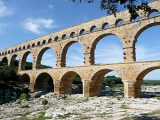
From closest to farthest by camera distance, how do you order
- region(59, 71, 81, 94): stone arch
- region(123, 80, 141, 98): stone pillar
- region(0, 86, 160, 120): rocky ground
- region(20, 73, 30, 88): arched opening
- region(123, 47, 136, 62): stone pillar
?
region(0, 86, 160, 120): rocky ground → region(123, 80, 141, 98): stone pillar → region(123, 47, 136, 62): stone pillar → region(59, 71, 81, 94): stone arch → region(20, 73, 30, 88): arched opening

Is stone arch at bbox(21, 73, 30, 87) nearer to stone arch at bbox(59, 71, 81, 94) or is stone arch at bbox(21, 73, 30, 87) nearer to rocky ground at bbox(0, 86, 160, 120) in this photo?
stone arch at bbox(59, 71, 81, 94)

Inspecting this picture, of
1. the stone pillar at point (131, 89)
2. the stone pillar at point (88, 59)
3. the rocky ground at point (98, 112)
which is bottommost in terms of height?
the rocky ground at point (98, 112)

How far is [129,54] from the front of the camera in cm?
1853

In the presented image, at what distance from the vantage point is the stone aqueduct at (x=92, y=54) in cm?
1770

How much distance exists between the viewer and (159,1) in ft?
56.8

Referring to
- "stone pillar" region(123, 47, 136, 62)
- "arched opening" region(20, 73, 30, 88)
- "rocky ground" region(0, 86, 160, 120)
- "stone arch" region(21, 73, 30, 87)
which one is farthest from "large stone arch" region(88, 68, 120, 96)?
"stone arch" region(21, 73, 30, 87)

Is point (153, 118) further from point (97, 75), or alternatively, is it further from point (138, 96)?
point (97, 75)

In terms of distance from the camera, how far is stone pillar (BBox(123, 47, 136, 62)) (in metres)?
18.4

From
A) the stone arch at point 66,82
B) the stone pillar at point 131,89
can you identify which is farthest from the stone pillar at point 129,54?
the stone arch at point 66,82

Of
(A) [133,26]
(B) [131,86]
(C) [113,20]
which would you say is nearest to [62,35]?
(C) [113,20]

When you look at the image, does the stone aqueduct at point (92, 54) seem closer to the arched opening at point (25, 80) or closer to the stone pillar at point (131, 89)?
the stone pillar at point (131, 89)

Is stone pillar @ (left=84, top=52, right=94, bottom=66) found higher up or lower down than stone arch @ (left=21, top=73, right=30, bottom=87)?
higher up

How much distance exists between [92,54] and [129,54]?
17.0 feet

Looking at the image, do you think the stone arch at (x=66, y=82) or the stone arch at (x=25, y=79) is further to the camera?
the stone arch at (x=25, y=79)
